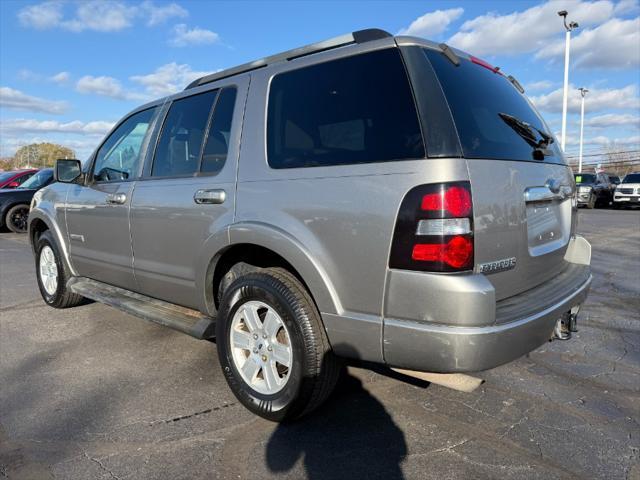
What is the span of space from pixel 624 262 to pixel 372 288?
7.22 m

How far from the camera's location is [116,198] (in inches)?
154

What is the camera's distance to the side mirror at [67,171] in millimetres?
4398

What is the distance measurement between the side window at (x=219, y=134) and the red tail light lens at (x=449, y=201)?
1472 millimetres

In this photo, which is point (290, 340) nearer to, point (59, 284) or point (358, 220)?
point (358, 220)

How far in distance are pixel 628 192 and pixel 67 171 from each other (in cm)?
2373

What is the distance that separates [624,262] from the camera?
785cm

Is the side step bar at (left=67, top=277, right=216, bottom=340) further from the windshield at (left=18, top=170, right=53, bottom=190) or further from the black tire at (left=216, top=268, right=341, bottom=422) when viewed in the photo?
the windshield at (left=18, top=170, right=53, bottom=190)

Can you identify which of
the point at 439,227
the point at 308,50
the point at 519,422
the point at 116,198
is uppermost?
the point at 308,50

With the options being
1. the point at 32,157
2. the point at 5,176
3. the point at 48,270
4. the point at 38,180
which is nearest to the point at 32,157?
the point at 32,157

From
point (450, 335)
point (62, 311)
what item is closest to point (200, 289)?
point (450, 335)

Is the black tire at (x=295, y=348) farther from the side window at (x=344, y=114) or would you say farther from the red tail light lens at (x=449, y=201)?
the red tail light lens at (x=449, y=201)

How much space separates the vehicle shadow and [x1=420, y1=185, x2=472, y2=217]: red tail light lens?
4.09 ft

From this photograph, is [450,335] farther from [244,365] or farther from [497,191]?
[244,365]

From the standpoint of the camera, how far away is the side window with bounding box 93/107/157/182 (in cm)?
397
